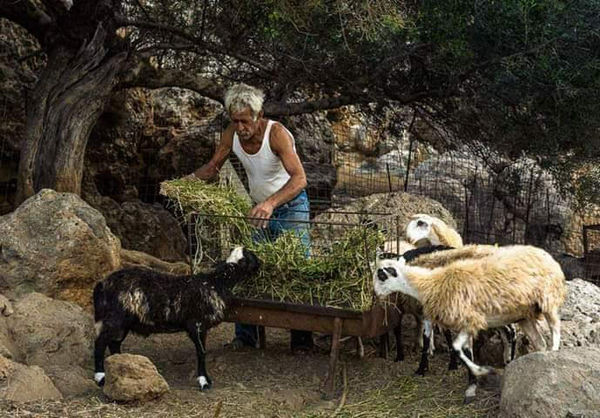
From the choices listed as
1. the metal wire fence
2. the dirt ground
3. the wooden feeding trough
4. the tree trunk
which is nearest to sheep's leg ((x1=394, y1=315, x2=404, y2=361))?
the dirt ground

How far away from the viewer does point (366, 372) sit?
24.8 feet

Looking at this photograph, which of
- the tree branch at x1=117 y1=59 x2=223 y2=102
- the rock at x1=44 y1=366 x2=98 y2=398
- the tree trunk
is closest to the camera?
the rock at x1=44 y1=366 x2=98 y2=398

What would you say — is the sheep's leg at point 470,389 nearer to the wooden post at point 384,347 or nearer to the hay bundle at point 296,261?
the hay bundle at point 296,261

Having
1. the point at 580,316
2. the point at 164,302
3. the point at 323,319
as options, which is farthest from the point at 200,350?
the point at 580,316

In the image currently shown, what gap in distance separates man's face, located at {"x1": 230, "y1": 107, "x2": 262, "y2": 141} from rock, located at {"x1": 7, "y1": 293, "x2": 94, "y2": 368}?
2.31 m

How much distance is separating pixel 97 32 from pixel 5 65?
2554mm

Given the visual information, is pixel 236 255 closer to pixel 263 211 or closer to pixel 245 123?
pixel 263 211

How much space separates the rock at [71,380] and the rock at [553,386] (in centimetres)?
326

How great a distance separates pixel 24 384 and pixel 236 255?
1.95 meters

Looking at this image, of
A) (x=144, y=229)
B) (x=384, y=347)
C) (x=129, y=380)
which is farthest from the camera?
(x=144, y=229)

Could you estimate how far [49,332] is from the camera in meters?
7.39

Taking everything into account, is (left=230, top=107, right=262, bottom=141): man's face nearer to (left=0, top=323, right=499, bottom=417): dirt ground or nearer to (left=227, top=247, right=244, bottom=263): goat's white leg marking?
(left=227, top=247, right=244, bottom=263): goat's white leg marking

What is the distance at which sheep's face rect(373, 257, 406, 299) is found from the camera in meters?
6.54

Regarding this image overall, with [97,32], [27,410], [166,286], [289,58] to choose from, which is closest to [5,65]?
[97,32]
